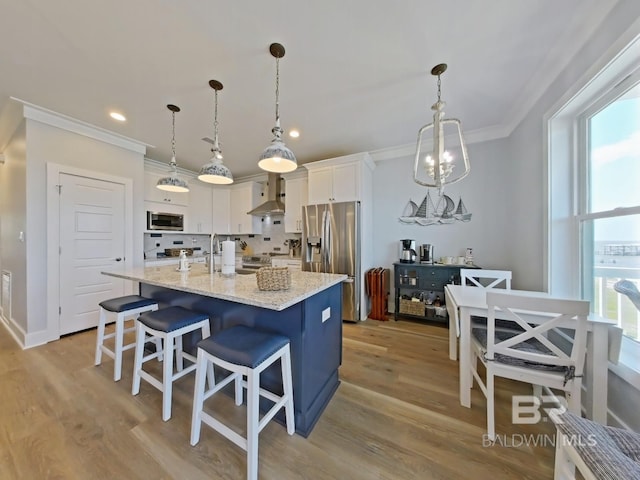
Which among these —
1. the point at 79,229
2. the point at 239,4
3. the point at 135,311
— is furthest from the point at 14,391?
the point at 239,4

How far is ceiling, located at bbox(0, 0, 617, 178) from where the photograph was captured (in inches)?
55.3

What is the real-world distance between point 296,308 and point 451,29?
7.03ft

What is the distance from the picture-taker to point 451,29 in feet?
4.99

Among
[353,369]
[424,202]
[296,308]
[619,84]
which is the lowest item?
[353,369]

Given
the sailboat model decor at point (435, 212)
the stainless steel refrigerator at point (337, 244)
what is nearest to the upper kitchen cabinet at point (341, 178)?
the stainless steel refrigerator at point (337, 244)

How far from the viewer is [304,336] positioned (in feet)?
4.66

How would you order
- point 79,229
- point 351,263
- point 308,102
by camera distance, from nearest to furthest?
point 308,102 → point 79,229 → point 351,263

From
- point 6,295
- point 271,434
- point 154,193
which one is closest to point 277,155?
point 271,434

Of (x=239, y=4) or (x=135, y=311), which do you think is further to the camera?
(x=135, y=311)

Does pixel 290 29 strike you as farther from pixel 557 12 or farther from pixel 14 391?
pixel 14 391

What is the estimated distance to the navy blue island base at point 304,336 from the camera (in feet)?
4.67

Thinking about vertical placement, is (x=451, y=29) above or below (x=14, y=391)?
above

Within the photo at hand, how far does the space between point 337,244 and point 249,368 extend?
7.69 feet

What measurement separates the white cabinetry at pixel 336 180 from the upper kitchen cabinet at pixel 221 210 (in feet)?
7.74
